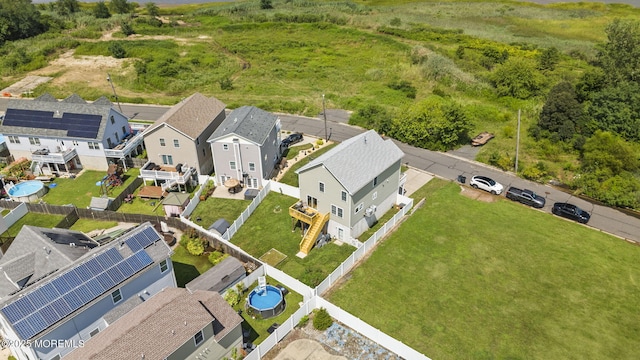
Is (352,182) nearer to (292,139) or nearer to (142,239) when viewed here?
(142,239)

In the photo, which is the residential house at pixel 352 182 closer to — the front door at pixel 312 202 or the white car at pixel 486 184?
the front door at pixel 312 202

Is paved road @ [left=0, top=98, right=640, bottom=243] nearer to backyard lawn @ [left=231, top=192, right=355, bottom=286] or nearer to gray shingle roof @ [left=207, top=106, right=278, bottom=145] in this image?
gray shingle roof @ [left=207, top=106, right=278, bottom=145]

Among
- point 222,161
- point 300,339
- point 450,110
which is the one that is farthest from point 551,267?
point 222,161

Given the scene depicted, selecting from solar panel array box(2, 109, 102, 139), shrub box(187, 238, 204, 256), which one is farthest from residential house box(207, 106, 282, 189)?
solar panel array box(2, 109, 102, 139)

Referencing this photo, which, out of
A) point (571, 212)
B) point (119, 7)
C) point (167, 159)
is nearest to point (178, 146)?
point (167, 159)

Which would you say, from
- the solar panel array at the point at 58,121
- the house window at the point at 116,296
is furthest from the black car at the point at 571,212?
the solar panel array at the point at 58,121

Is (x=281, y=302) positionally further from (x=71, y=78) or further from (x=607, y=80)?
(x=71, y=78)
